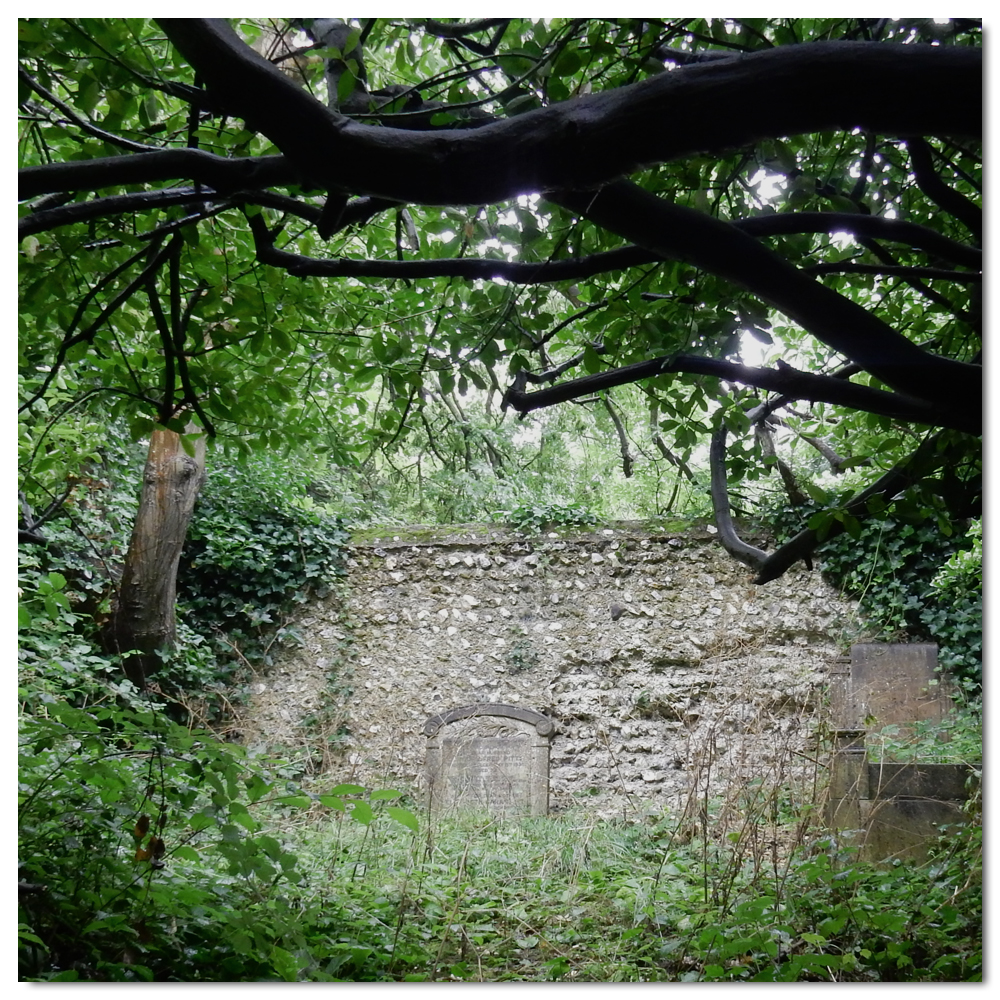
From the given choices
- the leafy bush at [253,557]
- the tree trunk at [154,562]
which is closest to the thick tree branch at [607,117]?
the tree trunk at [154,562]

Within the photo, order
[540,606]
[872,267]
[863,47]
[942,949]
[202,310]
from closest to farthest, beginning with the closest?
[863,47] < [872,267] < [942,949] < [202,310] < [540,606]

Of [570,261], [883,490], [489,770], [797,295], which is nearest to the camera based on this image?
[797,295]

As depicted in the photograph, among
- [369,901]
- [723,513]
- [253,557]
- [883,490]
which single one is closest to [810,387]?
[883,490]

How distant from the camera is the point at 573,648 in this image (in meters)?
7.58

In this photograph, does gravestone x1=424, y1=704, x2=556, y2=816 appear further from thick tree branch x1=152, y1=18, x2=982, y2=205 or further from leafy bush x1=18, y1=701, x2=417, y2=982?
thick tree branch x1=152, y1=18, x2=982, y2=205

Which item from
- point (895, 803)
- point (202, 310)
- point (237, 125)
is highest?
point (237, 125)

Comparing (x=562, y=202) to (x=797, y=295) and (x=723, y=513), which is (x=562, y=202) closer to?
(x=797, y=295)

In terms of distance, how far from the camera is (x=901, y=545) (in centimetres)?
698

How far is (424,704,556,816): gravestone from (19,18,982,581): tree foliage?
3795 millimetres

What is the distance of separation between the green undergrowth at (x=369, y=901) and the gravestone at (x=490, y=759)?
238 centimetres

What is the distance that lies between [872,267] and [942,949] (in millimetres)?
2313

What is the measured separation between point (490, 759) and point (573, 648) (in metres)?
1.32

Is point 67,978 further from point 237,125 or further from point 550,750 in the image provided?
point 550,750

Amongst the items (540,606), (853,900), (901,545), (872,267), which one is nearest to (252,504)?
(540,606)
